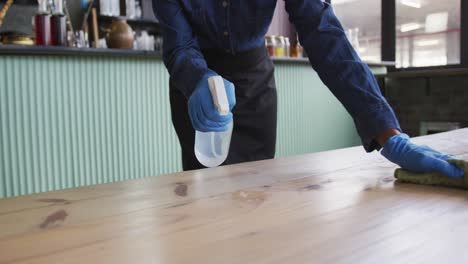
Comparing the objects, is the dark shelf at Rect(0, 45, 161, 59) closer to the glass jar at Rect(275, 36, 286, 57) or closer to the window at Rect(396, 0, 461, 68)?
the glass jar at Rect(275, 36, 286, 57)

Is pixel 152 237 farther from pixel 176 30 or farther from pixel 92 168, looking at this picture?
pixel 92 168

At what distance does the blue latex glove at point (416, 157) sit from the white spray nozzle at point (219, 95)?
0.33m

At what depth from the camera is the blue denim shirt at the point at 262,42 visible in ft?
3.18

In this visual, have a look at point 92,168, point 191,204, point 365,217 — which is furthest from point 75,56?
point 365,217

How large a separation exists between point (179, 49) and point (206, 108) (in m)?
0.29

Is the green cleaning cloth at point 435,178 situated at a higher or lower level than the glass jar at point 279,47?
lower

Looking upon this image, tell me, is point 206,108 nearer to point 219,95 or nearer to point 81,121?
point 219,95

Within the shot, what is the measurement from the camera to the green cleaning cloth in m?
0.73

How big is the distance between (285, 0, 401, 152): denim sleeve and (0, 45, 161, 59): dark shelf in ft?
4.58

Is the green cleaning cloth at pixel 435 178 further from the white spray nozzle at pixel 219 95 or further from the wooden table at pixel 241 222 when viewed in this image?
the white spray nozzle at pixel 219 95

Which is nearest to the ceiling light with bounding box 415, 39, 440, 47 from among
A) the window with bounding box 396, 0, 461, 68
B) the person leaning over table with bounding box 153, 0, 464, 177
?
the window with bounding box 396, 0, 461, 68

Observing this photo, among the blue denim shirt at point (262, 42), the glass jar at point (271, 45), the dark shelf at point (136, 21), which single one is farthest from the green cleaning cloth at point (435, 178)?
the glass jar at point (271, 45)

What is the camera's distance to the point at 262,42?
1.44m

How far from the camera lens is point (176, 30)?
45.6 inches
